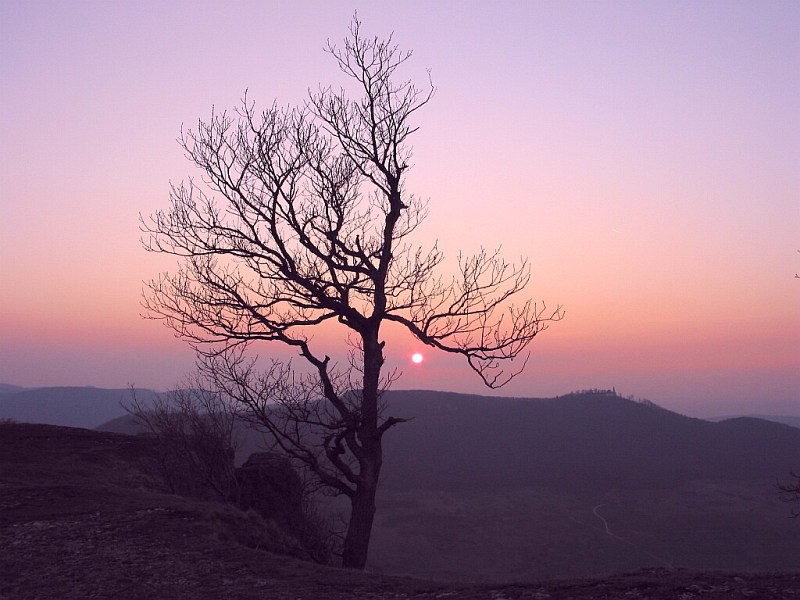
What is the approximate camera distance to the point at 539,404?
9319 centimetres

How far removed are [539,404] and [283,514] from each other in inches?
3097

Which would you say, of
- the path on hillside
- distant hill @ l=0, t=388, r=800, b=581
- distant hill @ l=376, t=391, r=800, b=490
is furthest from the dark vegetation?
distant hill @ l=376, t=391, r=800, b=490

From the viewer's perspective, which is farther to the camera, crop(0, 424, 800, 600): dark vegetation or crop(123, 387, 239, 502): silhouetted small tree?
crop(123, 387, 239, 502): silhouetted small tree

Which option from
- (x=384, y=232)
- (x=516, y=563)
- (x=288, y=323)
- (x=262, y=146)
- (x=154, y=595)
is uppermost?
(x=262, y=146)

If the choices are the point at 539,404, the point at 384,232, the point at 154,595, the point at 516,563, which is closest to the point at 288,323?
the point at 384,232

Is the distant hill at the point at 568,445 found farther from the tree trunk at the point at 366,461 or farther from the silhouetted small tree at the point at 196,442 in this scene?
the tree trunk at the point at 366,461

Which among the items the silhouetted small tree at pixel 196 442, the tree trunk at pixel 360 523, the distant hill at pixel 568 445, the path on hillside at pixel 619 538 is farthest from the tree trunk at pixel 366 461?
the distant hill at pixel 568 445

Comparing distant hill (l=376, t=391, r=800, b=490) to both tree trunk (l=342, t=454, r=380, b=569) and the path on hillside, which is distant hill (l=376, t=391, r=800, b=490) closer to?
the path on hillside

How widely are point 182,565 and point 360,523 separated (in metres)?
3.54

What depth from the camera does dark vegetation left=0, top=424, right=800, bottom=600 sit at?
7.97 m

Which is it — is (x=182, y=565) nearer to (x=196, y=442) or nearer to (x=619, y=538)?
(x=196, y=442)

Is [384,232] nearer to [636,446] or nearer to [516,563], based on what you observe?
[516,563]

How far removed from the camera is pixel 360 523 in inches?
499

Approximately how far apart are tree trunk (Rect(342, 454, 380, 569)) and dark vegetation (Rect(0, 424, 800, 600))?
100cm
